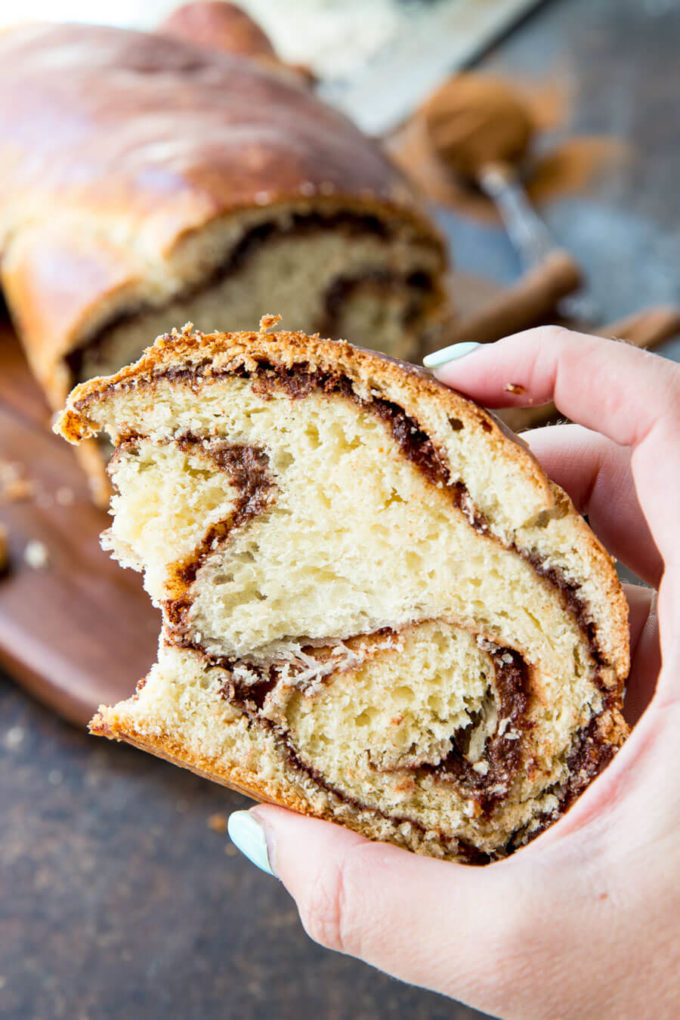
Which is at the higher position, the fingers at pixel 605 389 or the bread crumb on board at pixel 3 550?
the fingers at pixel 605 389

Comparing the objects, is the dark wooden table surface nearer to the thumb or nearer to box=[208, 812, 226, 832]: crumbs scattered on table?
box=[208, 812, 226, 832]: crumbs scattered on table

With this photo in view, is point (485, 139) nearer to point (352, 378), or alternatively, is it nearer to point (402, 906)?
point (352, 378)

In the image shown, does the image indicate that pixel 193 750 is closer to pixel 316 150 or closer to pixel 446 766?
pixel 446 766

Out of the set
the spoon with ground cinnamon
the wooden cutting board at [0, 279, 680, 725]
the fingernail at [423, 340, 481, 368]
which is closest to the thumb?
the fingernail at [423, 340, 481, 368]

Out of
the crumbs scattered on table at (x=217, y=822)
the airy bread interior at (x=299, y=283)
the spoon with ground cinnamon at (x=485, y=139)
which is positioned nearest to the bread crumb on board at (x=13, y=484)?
the airy bread interior at (x=299, y=283)

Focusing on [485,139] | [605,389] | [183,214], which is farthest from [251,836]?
[485,139]

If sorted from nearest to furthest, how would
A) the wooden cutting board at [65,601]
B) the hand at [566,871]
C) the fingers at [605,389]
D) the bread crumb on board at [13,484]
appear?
the hand at [566,871] → the fingers at [605,389] → the wooden cutting board at [65,601] → the bread crumb on board at [13,484]

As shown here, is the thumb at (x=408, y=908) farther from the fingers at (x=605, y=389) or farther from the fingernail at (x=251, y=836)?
the fingers at (x=605, y=389)
